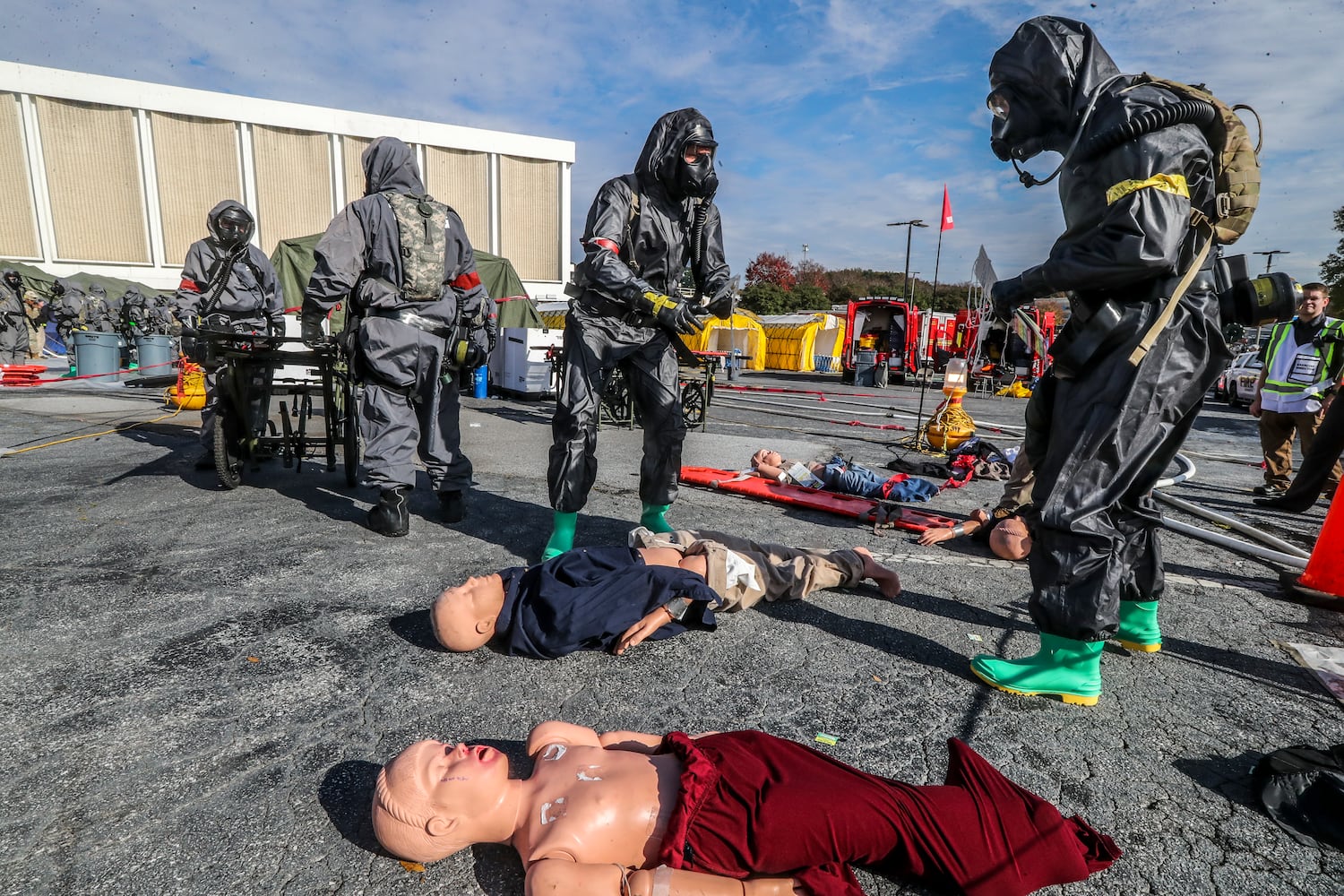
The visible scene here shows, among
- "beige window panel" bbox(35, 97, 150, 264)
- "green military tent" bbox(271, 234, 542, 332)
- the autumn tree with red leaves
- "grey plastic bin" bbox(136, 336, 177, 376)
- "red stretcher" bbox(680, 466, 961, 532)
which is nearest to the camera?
"red stretcher" bbox(680, 466, 961, 532)

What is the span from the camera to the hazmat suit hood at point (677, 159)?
3.54 metres

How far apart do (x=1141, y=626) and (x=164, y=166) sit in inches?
1446

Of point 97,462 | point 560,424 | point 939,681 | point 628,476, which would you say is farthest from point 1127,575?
point 97,462

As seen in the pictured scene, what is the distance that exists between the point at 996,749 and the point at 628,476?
430 centimetres

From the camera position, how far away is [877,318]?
24.8m

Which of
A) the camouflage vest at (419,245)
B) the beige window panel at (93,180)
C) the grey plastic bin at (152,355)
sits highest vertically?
the beige window panel at (93,180)

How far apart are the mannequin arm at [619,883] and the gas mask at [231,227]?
21.1ft

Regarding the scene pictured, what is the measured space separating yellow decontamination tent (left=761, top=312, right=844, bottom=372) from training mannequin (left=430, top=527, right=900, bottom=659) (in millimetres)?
25394

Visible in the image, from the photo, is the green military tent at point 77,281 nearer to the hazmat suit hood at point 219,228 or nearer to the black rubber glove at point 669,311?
the hazmat suit hood at point 219,228

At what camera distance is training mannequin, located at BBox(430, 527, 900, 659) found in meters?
2.56

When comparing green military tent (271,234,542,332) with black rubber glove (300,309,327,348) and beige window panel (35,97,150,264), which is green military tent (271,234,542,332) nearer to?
black rubber glove (300,309,327,348)

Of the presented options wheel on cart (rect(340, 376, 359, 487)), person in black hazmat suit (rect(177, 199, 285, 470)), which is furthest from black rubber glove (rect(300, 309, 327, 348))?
person in black hazmat suit (rect(177, 199, 285, 470))

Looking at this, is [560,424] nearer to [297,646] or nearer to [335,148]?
[297,646]

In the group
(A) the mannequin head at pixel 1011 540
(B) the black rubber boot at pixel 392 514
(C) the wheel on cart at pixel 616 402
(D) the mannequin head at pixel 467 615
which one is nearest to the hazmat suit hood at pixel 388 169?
(B) the black rubber boot at pixel 392 514
